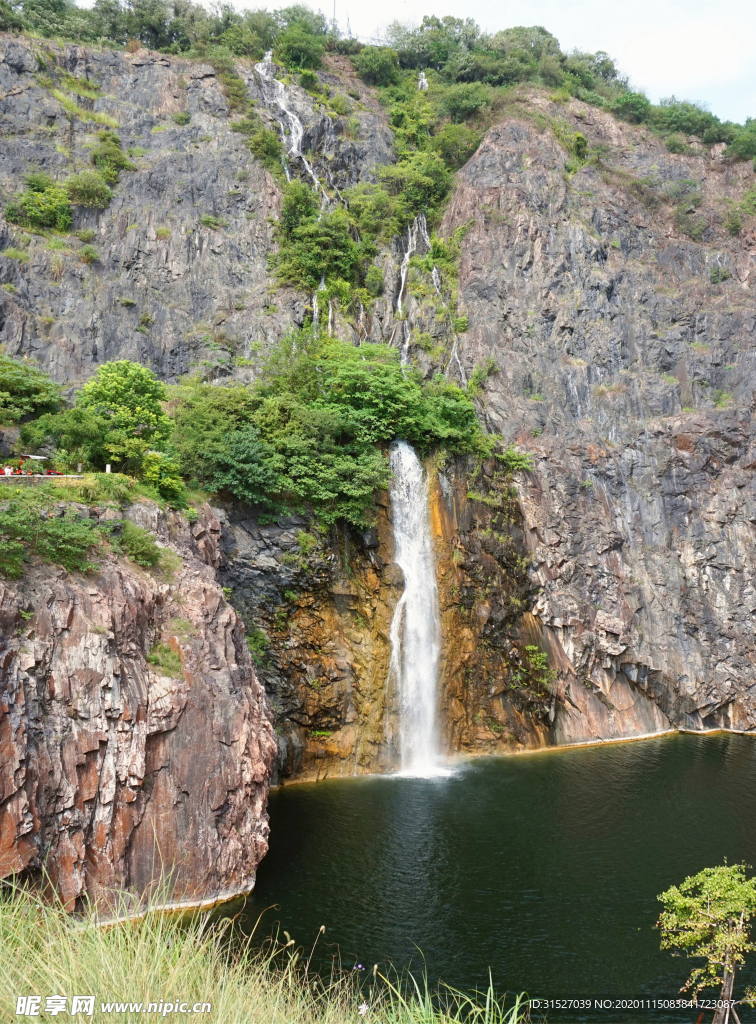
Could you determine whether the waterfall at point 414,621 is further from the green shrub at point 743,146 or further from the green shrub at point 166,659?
the green shrub at point 743,146

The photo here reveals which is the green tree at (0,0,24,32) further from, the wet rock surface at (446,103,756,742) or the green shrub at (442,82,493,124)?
the wet rock surface at (446,103,756,742)

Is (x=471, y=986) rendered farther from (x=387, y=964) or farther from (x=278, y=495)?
(x=278, y=495)

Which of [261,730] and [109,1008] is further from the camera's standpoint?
[261,730]

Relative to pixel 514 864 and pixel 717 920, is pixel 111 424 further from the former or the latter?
pixel 717 920

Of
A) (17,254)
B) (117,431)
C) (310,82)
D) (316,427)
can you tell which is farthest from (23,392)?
(310,82)

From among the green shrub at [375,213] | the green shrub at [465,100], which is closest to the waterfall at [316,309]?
the green shrub at [375,213]

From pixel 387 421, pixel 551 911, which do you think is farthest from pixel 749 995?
pixel 387 421

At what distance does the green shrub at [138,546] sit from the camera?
648 inches

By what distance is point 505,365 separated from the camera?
32656mm

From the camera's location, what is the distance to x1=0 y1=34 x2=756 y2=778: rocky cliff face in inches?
948

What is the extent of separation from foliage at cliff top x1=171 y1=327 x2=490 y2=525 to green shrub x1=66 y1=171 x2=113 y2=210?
12.8 m

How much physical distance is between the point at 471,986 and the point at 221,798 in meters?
6.30

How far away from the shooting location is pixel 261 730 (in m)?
16.7

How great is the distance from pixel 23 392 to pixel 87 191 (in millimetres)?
16676
